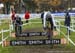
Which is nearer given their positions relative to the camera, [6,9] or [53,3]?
[6,9]

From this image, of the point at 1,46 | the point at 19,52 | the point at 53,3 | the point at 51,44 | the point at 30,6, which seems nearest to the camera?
the point at 19,52

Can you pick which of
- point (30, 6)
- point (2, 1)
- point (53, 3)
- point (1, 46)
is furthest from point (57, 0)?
point (1, 46)

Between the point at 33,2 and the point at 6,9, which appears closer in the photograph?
the point at 6,9

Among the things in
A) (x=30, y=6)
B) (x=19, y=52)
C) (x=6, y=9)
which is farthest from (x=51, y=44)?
(x=30, y=6)

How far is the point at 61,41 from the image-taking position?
19.0 metres

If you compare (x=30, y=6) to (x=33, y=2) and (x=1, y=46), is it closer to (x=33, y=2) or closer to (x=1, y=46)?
(x=33, y=2)

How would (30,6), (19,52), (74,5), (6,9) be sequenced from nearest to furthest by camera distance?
(19,52), (6,9), (30,6), (74,5)

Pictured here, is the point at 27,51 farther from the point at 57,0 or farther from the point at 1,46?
the point at 57,0

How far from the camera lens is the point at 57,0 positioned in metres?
120

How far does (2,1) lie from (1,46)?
71.6 meters

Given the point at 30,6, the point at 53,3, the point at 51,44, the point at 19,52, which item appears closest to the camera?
the point at 19,52

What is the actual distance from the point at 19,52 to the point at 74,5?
389 feet

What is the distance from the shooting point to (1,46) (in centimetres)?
2044

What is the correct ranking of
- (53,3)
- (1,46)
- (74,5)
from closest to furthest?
(1,46) < (53,3) < (74,5)
